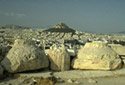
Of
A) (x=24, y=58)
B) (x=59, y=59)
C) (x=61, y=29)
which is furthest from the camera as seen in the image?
(x=61, y=29)

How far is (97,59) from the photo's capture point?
811cm

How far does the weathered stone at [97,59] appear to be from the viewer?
8094 mm

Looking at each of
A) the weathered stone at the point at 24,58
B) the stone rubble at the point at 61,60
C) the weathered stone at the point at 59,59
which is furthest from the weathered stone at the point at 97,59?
the weathered stone at the point at 24,58

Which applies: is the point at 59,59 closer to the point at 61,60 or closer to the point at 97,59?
the point at 61,60

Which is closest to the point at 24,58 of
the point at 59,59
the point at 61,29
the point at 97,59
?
the point at 59,59

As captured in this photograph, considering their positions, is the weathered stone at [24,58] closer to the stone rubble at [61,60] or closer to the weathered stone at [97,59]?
the stone rubble at [61,60]

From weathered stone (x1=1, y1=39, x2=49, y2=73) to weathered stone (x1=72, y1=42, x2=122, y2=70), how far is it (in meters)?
1.59

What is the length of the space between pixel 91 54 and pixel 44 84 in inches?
116

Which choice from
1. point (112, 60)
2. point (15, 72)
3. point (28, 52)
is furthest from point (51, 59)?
point (112, 60)

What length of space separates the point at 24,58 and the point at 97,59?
3.27 m

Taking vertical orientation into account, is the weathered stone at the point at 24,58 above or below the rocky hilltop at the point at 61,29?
below


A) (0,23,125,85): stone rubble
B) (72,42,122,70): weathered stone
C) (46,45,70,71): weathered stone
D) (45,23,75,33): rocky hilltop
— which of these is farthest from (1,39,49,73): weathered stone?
(45,23,75,33): rocky hilltop

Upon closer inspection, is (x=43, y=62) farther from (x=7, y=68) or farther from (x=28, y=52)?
(x=7, y=68)

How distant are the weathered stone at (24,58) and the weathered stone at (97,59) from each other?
1.59m
